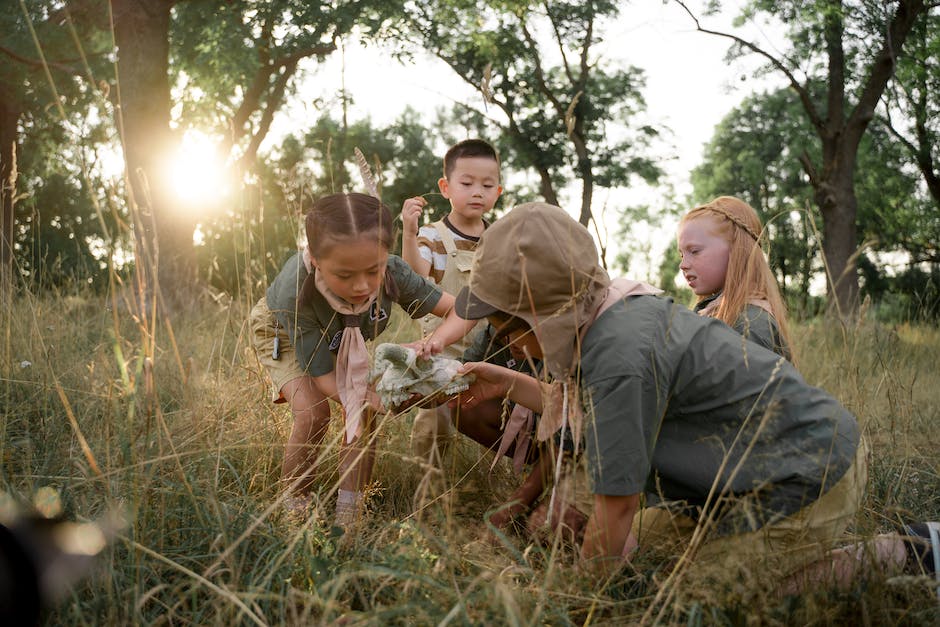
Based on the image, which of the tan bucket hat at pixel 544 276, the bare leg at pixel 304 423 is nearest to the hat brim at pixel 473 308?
the tan bucket hat at pixel 544 276

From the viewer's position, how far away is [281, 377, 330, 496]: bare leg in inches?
103

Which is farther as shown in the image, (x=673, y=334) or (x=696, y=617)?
(x=673, y=334)

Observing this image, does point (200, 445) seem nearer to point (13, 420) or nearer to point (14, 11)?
point (13, 420)

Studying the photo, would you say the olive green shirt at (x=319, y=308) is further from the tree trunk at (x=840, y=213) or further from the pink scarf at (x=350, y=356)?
the tree trunk at (x=840, y=213)

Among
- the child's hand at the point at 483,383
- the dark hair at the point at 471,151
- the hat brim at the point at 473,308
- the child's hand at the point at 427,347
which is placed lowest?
the child's hand at the point at 483,383

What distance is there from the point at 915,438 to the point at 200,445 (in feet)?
11.3

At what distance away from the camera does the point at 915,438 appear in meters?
3.77

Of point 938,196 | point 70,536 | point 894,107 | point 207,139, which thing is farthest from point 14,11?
point 938,196

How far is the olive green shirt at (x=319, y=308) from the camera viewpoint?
2684 millimetres

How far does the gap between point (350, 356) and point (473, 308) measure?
938 mm

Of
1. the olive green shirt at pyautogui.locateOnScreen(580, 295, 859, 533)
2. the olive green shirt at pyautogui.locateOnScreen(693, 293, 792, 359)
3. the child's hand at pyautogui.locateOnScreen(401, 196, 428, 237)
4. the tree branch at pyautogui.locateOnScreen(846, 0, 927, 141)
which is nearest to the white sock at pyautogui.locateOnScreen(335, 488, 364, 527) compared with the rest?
the olive green shirt at pyautogui.locateOnScreen(580, 295, 859, 533)

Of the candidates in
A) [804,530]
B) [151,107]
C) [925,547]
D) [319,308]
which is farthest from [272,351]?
[151,107]

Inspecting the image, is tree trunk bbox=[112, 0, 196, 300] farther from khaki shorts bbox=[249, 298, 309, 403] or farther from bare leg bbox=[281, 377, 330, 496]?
bare leg bbox=[281, 377, 330, 496]

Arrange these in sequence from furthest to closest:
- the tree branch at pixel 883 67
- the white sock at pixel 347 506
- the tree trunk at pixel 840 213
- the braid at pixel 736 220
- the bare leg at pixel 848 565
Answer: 1. the tree trunk at pixel 840 213
2. the tree branch at pixel 883 67
3. the braid at pixel 736 220
4. the white sock at pixel 347 506
5. the bare leg at pixel 848 565
